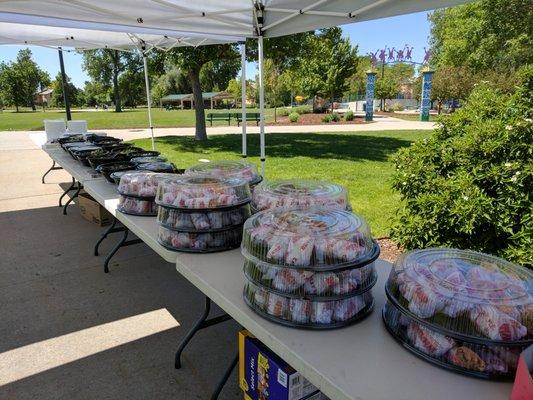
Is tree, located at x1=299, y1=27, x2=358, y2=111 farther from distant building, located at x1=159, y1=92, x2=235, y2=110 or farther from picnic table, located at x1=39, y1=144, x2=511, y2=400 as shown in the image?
distant building, located at x1=159, y1=92, x2=235, y2=110

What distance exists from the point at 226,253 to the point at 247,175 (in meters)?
0.88

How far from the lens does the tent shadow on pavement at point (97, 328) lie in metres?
2.39

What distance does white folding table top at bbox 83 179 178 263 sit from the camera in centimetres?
231

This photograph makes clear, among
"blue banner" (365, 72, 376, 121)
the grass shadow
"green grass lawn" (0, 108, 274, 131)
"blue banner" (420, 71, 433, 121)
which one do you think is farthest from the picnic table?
"blue banner" (420, 71, 433, 121)

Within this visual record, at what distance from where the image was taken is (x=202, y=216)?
2168 mm

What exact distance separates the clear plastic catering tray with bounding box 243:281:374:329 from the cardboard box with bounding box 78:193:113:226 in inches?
168

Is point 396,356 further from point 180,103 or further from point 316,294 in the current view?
point 180,103

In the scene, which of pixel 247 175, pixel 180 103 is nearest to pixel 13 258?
pixel 247 175

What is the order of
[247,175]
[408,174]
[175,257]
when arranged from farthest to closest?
[408,174] → [247,175] → [175,257]

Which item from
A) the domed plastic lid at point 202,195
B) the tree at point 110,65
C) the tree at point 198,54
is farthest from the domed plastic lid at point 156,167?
the tree at point 110,65

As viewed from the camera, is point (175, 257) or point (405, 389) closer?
point (405, 389)

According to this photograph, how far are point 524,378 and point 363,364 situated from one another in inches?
18.1

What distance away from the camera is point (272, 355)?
1691 millimetres

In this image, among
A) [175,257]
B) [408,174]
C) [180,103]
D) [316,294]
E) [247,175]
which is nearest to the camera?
[316,294]
